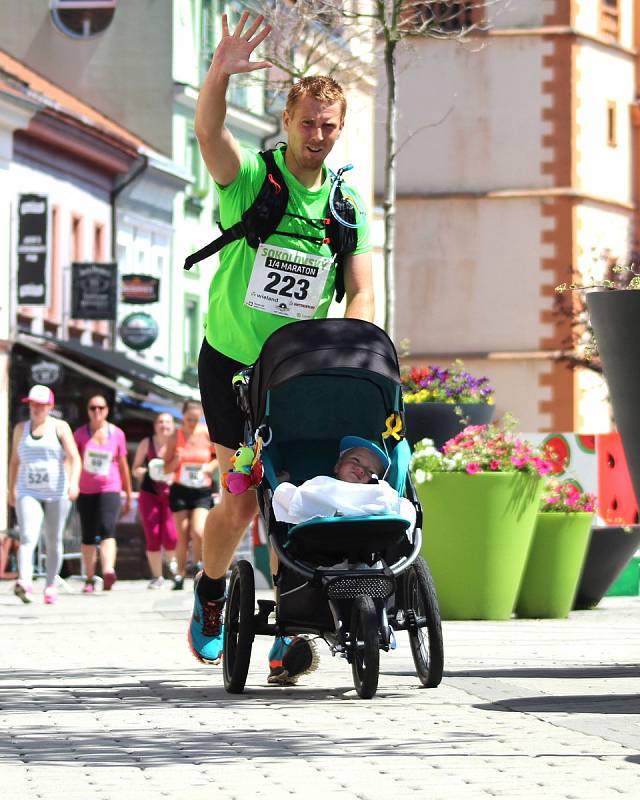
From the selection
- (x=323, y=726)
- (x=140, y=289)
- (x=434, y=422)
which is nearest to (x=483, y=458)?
(x=434, y=422)

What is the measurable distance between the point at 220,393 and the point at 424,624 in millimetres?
1233

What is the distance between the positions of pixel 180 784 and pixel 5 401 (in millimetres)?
29864

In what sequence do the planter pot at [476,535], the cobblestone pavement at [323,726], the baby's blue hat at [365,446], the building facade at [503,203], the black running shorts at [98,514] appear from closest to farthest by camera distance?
the cobblestone pavement at [323,726]
the baby's blue hat at [365,446]
the planter pot at [476,535]
the black running shorts at [98,514]
the building facade at [503,203]

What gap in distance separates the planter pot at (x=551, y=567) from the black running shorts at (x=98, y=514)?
6854 mm

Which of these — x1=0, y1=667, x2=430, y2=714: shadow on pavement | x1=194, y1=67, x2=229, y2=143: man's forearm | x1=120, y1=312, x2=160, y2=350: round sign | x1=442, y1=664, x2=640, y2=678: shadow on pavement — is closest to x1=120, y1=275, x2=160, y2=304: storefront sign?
x1=120, y1=312, x2=160, y2=350: round sign

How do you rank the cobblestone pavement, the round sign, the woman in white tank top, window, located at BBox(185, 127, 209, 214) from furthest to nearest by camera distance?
window, located at BBox(185, 127, 209, 214), the round sign, the woman in white tank top, the cobblestone pavement

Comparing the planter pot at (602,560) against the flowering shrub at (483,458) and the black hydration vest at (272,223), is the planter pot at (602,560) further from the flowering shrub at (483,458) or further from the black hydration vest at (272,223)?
the black hydration vest at (272,223)

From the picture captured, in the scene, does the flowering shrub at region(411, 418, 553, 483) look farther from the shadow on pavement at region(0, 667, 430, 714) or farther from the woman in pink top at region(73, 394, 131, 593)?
the woman in pink top at region(73, 394, 131, 593)

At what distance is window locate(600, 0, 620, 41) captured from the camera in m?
54.2

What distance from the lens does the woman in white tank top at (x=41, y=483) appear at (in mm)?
17531

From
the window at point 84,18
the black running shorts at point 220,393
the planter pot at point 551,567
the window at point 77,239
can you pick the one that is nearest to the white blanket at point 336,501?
the black running shorts at point 220,393

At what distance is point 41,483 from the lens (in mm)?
17531

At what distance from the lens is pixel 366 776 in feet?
20.3

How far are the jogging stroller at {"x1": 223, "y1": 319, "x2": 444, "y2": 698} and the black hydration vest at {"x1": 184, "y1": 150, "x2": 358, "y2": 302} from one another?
40 cm
